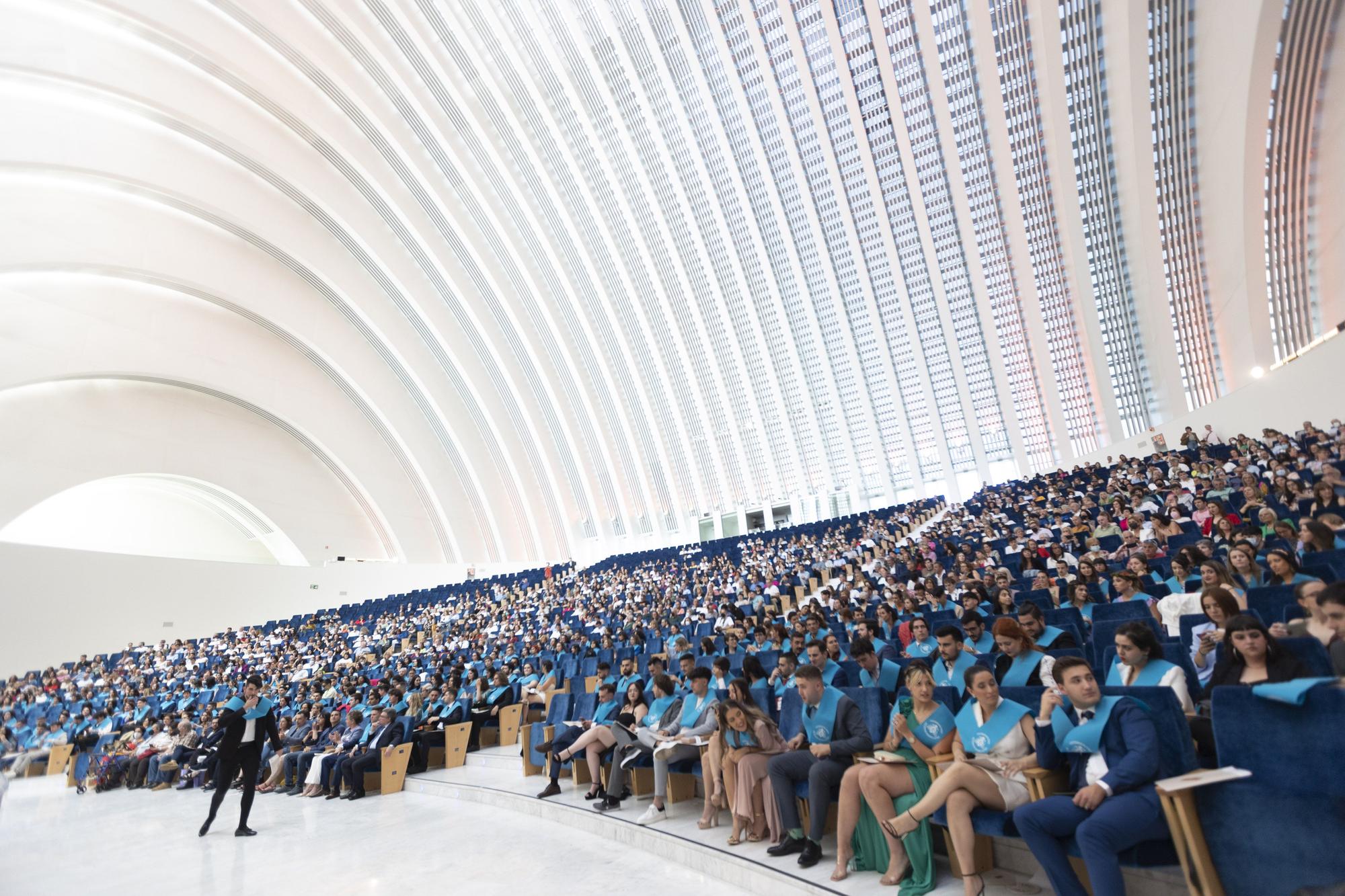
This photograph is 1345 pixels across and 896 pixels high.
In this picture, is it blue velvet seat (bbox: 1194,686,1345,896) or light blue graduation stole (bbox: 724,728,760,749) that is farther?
light blue graduation stole (bbox: 724,728,760,749)

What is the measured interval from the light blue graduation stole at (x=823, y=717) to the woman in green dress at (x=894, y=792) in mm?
393

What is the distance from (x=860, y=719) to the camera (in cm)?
382

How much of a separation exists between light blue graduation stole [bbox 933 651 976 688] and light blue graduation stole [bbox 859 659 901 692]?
0.97 feet

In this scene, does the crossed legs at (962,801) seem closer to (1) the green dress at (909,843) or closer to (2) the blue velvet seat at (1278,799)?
(1) the green dress at (909,843)

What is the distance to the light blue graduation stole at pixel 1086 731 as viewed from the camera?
268 cm

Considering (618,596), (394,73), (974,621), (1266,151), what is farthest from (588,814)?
(394,73)

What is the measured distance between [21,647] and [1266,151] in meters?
31.9

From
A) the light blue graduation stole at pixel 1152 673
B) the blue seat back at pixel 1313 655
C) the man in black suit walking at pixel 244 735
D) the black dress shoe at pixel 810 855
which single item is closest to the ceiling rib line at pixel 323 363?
the man in black suit walking at pixel 244 735

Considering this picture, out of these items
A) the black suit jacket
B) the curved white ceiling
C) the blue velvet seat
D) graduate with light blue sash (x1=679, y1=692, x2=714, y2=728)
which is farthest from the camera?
the curved white ceiling

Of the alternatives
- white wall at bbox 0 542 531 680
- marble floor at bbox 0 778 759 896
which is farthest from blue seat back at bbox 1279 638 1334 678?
white wall at bbox 0 542 531 680

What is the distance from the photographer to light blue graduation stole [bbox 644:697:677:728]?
568cm

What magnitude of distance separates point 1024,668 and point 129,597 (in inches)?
1027

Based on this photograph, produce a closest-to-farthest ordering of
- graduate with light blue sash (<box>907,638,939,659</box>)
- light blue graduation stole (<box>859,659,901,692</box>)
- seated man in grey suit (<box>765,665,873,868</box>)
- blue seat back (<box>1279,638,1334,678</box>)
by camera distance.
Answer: blue seat back (<box>1279,638,1334,678</box>), seated man in grey suit (<box>765,665,873,868</box>), light blue graduation stole (<box>859,659,901,692</box>), graduate with light blue sash (<box>907,638,939,659</box>)

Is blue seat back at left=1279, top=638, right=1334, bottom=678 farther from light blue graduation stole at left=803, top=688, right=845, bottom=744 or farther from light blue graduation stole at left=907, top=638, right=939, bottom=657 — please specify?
light blue graduation stole at left=907, top=638, right=939, bottom=657
